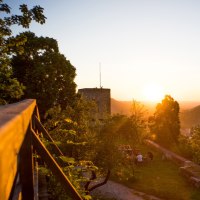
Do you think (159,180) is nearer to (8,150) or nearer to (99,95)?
(8,150)

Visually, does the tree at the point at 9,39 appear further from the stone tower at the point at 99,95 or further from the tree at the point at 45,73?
the stone tower at the point at 99,95

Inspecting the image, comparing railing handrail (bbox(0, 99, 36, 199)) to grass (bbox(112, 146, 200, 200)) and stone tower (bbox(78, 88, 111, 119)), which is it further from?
stone tower (bbox(78, 88, 111, 119))

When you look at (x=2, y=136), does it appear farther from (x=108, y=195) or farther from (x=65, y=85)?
(x=65, y=85)

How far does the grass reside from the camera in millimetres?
17875

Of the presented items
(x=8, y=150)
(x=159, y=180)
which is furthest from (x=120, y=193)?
(x=8, y=150)

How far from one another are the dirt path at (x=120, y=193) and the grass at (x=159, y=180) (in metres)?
0.60

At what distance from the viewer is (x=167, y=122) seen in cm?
3559

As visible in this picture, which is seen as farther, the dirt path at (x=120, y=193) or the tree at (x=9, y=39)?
the dirt path at (x=120, y=193)

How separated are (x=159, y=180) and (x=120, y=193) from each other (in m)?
4.39

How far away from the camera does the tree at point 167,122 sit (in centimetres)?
3500

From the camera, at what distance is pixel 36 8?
27.2 ft

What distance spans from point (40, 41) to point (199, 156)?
1752 centimetres

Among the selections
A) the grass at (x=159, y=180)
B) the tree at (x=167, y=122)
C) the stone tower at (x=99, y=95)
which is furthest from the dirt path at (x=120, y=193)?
the stone tower at (x=99, y=95)

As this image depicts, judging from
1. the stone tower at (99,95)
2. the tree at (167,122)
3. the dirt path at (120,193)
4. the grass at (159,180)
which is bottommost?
the dirt path at (120,193)
